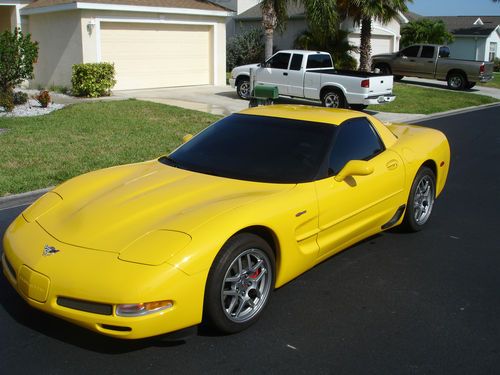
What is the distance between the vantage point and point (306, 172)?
14.6ft

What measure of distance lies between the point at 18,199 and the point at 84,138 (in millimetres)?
3592

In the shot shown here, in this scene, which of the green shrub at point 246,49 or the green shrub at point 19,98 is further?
the green shrub at point 246,49

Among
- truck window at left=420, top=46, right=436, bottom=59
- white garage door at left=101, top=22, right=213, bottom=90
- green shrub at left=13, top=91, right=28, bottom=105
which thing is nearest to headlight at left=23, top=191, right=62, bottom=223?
green shrub at left=13, top=91, right=28, bottom=105

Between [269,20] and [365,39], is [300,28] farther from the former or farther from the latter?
[269,20]

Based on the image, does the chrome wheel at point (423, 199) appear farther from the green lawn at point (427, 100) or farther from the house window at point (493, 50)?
the house window at point (493, 50)

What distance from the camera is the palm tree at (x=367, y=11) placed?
21.1 m

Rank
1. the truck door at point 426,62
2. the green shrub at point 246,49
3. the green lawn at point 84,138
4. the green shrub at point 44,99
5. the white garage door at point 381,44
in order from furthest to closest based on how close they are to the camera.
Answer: the white garage door at point 381,44 → the green shrub at point 246,49 → the truck door at point 426,62 → the green shrub at point 44,99 → the green lawn at point 84,138

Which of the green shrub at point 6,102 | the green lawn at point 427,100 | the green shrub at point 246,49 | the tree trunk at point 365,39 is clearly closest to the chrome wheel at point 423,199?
the green shrub at point 6,102

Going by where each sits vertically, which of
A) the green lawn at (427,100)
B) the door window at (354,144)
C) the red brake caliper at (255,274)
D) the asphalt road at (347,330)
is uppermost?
the door window at (354,144)

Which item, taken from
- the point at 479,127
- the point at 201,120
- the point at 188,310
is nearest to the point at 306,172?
the point at 188,310

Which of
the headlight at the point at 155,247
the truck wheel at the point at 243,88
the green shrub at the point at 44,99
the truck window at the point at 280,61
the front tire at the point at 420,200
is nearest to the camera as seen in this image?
the headlight at the point at 155,247

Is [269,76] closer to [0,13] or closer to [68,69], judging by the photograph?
[68,69]

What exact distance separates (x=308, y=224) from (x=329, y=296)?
622 mm

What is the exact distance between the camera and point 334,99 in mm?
16047
